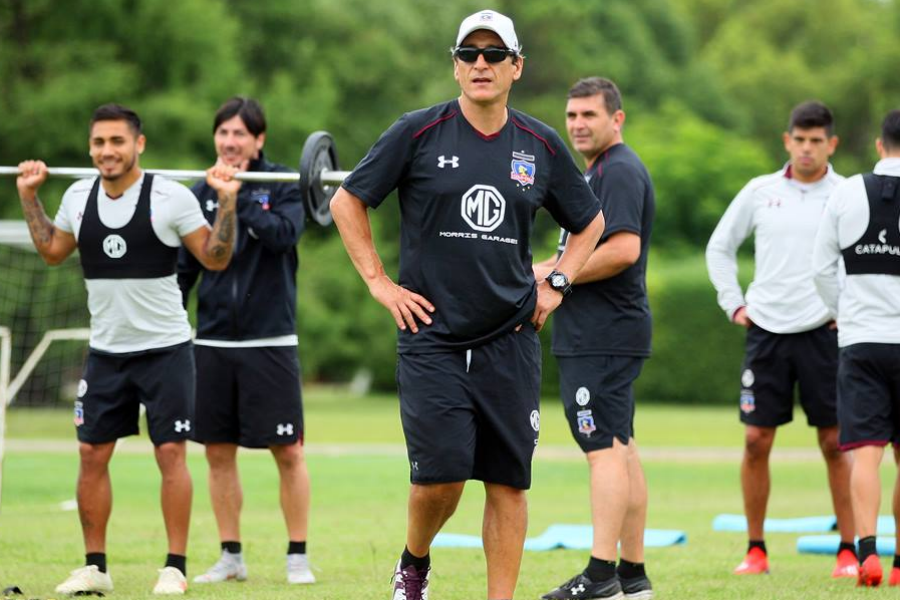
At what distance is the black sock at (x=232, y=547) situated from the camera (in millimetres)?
8727

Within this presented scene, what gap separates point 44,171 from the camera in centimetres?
846

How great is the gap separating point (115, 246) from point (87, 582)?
183 centimetres

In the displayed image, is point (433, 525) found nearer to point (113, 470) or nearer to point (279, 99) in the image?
point (113, 470)

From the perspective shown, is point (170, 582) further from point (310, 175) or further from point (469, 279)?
point (469, 279)

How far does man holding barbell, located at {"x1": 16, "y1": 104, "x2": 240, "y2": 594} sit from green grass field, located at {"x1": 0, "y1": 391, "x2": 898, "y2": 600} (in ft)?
1.97

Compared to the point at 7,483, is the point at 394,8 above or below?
above

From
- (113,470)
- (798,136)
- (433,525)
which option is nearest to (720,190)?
(113,470)

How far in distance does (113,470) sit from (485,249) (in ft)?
38.7

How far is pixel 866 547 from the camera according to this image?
804 cm

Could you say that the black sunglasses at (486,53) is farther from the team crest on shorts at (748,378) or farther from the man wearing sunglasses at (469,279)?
the team crest on shorts at (748,378)

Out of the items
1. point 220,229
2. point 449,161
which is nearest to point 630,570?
point 449,161

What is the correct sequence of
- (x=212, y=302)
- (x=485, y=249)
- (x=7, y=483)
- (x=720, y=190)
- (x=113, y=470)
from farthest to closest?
(x=720, y=190) → (x=113, y=470) → (x=7, y=483) → (x=212, y=302) → (x=485, y=249)

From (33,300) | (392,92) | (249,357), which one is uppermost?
(392,92)

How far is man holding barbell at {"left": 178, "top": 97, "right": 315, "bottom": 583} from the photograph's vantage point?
29.1ft
